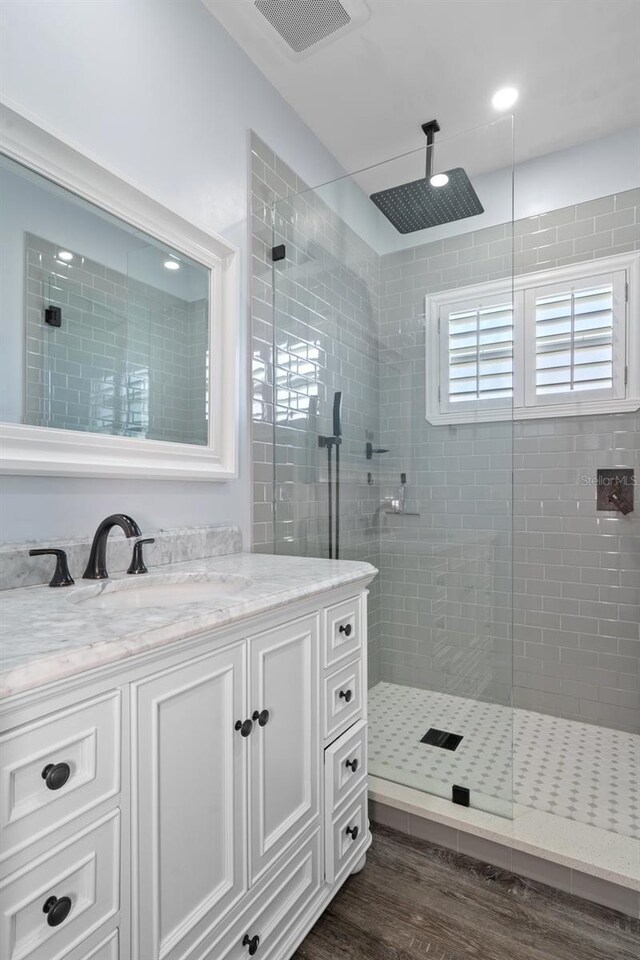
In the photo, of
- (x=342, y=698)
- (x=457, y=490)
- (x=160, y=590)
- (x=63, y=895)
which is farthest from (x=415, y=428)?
(x=63, y=895)

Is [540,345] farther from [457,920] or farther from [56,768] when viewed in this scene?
[56,768]

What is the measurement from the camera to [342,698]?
143 cm

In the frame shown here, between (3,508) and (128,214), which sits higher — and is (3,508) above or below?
below

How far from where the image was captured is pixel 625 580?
241 cm

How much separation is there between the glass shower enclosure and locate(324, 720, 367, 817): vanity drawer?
0.45 m

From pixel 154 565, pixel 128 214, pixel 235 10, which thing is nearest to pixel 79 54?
pixel 128 214

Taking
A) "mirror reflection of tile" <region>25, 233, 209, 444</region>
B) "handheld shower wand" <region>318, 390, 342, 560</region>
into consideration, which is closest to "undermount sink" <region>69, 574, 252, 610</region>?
"mirror reflection of tile" <region>25, 233, 209, 444</region>

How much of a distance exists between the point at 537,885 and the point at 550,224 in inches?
111

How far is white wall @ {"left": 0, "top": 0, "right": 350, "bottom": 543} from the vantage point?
1.21 m

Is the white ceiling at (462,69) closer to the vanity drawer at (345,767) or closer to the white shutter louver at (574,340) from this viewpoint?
the white shutter louver at (574,340)

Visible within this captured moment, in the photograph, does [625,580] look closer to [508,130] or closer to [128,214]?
[508,130]

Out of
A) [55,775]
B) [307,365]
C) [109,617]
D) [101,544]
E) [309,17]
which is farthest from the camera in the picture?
[307,365]

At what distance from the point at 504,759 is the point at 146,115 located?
2450 millimetres

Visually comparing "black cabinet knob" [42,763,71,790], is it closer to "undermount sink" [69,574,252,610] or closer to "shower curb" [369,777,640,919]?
"undermount sink" [69,574,252,610]
